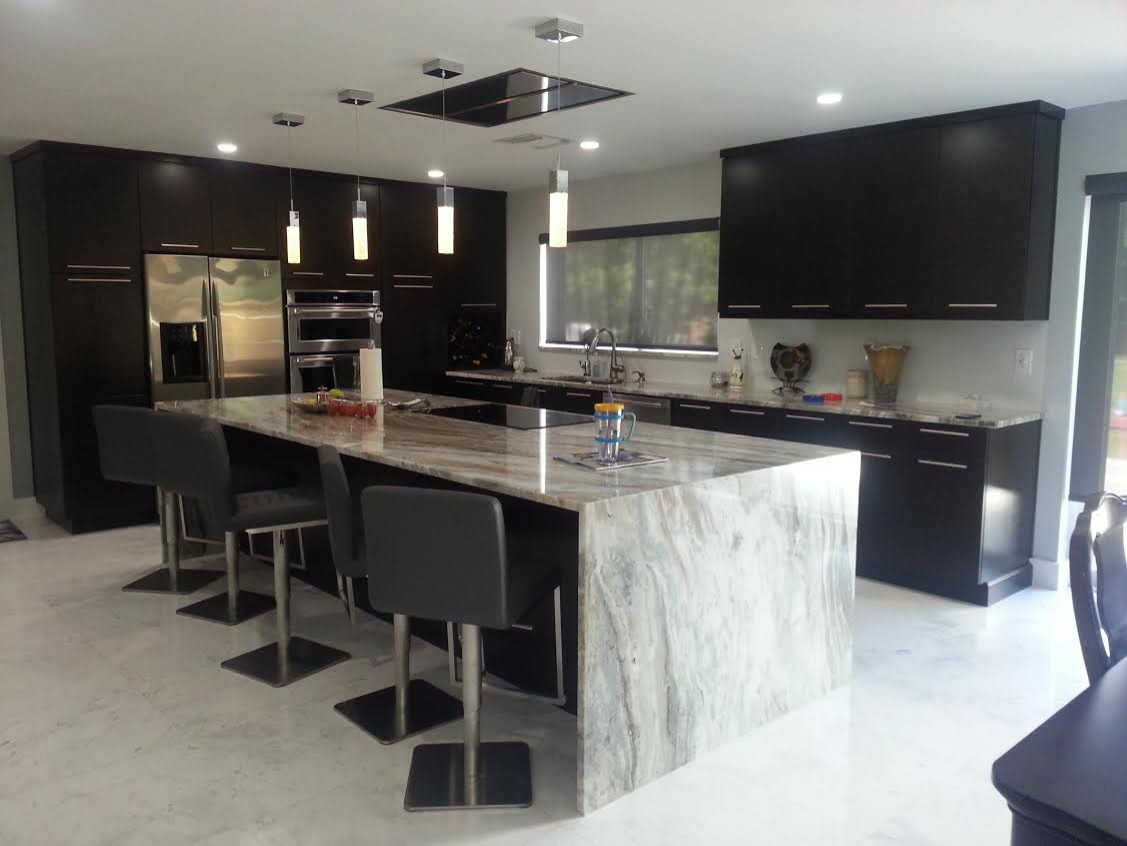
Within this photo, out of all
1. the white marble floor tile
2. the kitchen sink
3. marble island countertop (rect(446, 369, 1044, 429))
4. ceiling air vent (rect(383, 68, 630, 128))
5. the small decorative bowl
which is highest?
ceiling air vent (rect(383, 68, 630, 128))

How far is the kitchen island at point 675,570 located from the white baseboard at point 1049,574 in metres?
1.83

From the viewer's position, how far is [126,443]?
165 inches

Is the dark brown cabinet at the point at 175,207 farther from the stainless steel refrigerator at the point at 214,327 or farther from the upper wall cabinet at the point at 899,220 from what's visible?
the upper wall cabinet at the point at 899,220

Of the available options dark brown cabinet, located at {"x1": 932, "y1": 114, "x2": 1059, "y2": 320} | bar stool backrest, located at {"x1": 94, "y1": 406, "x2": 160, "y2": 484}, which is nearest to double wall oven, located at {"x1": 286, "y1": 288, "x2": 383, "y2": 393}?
bar stool backrest, located at {"x1": 94, "y1": 406, "x2": 160, "y2": 484}

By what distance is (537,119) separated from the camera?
457 cm

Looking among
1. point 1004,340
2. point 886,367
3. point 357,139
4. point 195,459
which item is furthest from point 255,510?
point 1004,340

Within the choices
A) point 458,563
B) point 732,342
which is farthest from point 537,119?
point 458,563

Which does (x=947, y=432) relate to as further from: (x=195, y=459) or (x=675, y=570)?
(x=195, y=459)

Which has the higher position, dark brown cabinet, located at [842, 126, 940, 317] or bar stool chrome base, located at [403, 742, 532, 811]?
dark brown cabinet, located at [842, 126, 940, 317]

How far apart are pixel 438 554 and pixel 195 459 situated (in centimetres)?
164

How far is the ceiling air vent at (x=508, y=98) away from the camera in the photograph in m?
3.82

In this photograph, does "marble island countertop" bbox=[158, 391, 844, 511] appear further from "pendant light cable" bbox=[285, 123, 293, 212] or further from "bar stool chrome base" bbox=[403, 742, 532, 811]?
"pendant light cable" bbox=[285, 123, 293, 212]

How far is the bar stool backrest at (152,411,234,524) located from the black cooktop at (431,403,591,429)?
109 cm

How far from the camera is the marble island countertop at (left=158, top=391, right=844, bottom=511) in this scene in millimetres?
2588
